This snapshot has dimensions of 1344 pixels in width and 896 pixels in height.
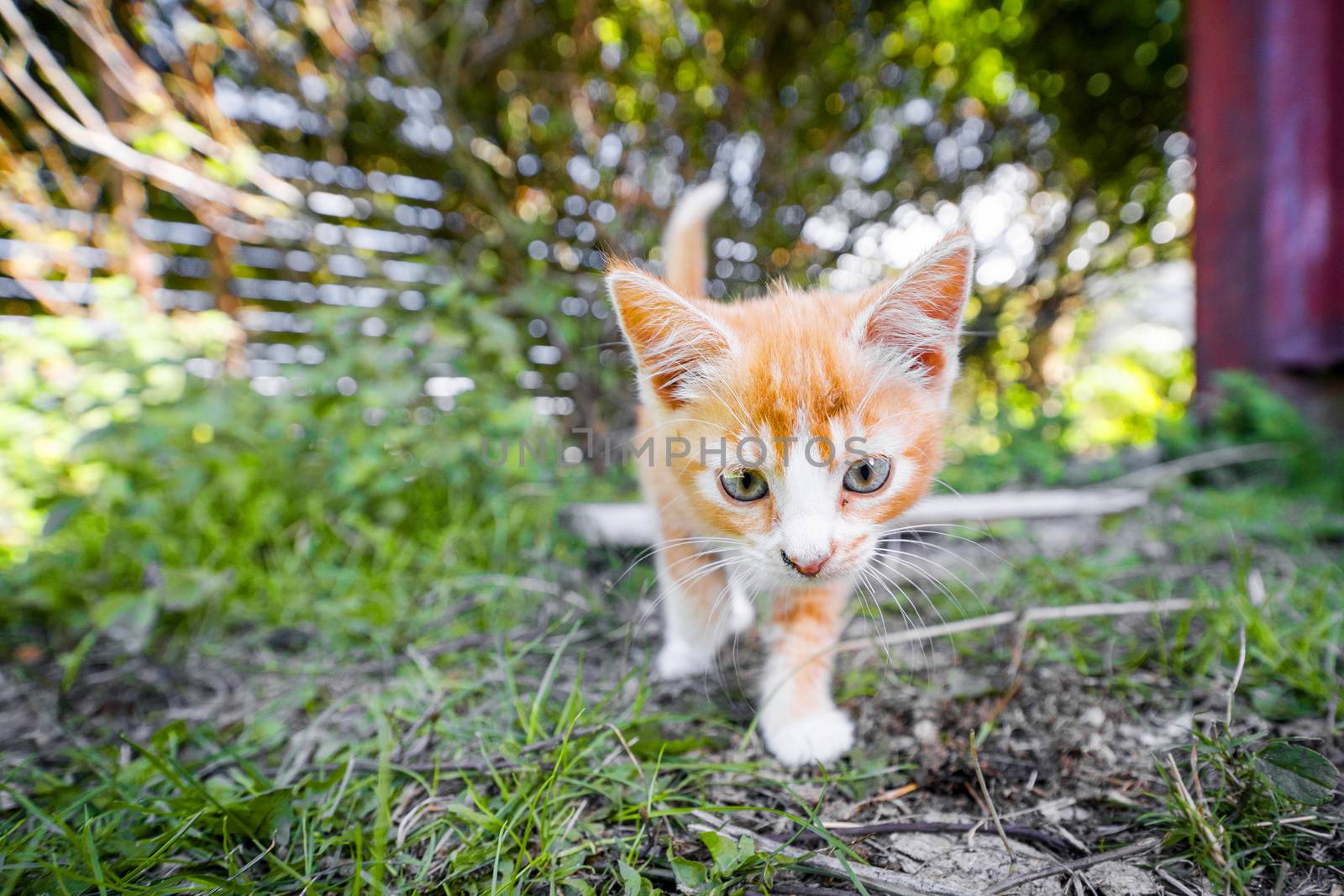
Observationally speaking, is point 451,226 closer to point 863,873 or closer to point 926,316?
point 926,316

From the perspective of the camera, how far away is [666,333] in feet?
3.88

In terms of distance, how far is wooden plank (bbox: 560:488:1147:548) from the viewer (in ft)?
6.32

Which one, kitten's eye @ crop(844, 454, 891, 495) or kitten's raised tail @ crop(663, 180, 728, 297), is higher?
kitten's raised tail @ crop(663, 180, 728, 297)

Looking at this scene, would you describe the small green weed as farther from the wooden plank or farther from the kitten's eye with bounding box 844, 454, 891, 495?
the wooden plank

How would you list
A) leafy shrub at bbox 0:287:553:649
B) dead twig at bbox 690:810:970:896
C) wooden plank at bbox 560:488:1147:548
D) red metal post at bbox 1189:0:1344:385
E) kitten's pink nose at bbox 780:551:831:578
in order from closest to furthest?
dead twig at bbox 690:810:970:896
kitten's pink nose at bbox 780:551:831:578
leafy shrub at bbox 0:287:553:649
wooden plank at bbox 560:488:1147:548
red metal post at bbox 1189:0:1344:385

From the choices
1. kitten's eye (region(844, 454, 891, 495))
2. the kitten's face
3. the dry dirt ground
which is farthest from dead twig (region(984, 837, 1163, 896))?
kitten's eye (region(844, 454, 891, 495))

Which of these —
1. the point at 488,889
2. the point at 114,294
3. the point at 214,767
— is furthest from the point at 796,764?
the point at 114,294

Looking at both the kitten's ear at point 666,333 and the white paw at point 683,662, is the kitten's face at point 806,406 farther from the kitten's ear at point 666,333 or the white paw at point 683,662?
the white paw at point 683,662

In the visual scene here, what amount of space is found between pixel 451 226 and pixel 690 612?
10.2ft

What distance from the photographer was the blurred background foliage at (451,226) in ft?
6.52

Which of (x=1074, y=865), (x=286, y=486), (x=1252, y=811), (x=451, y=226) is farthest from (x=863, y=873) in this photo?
(x=451, y=226)

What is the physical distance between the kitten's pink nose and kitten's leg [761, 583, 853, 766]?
0.23m

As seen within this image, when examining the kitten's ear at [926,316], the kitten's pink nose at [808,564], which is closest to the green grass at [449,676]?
the kitten's pink nose at [808,564]

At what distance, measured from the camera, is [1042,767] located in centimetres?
104
